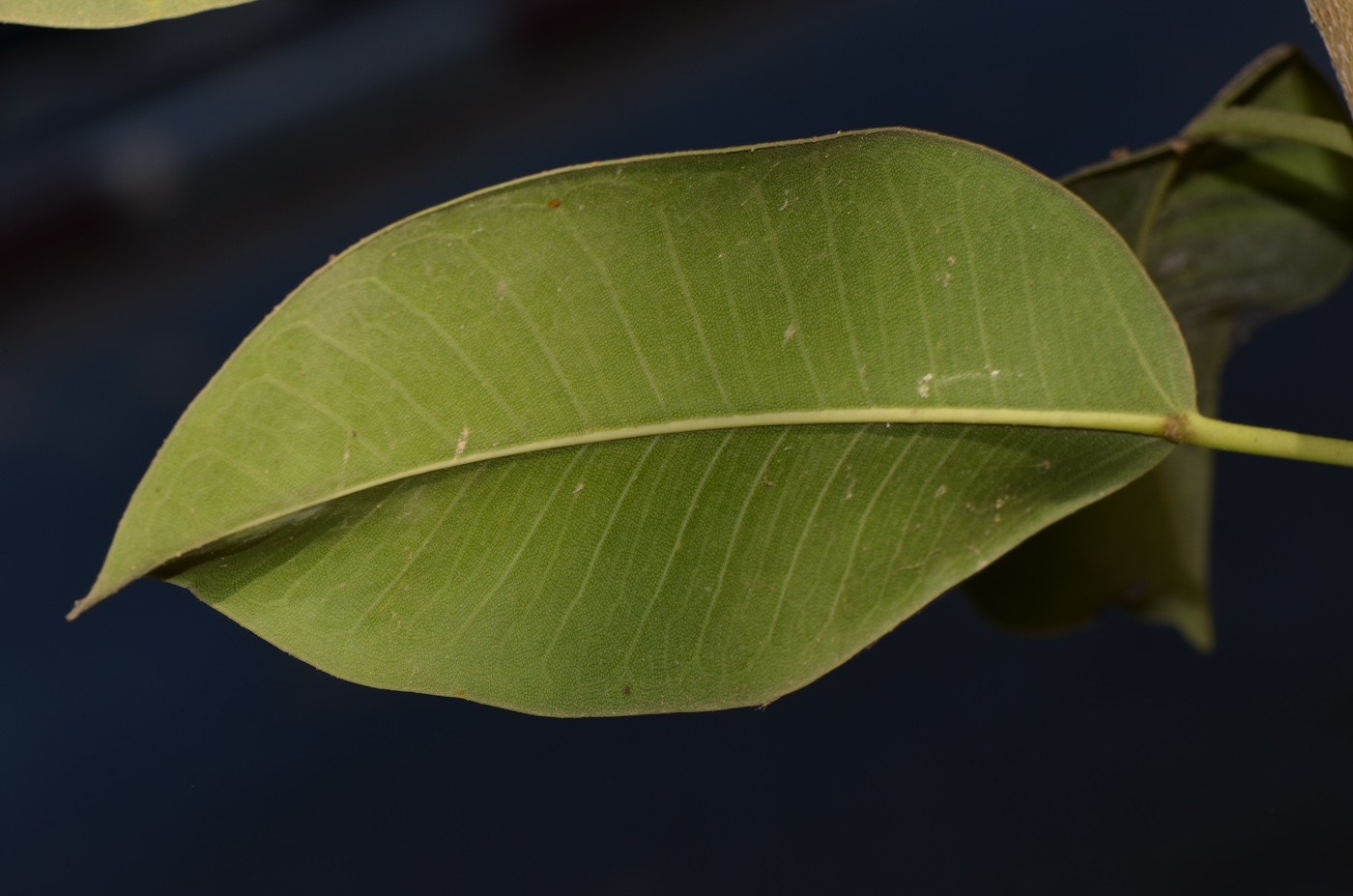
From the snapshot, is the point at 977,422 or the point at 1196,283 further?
the point at 1196,283

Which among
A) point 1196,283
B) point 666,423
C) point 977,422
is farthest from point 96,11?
point 1196,283

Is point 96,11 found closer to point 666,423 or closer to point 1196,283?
point 666,423

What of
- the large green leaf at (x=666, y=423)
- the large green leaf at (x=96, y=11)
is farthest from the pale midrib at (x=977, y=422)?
the large green leaf at (x=96, y=11)

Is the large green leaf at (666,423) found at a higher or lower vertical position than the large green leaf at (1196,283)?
higher

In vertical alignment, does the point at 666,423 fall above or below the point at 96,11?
below

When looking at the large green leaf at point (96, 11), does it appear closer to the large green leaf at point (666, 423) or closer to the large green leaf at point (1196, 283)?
the large green leaf at point (666, 423)
